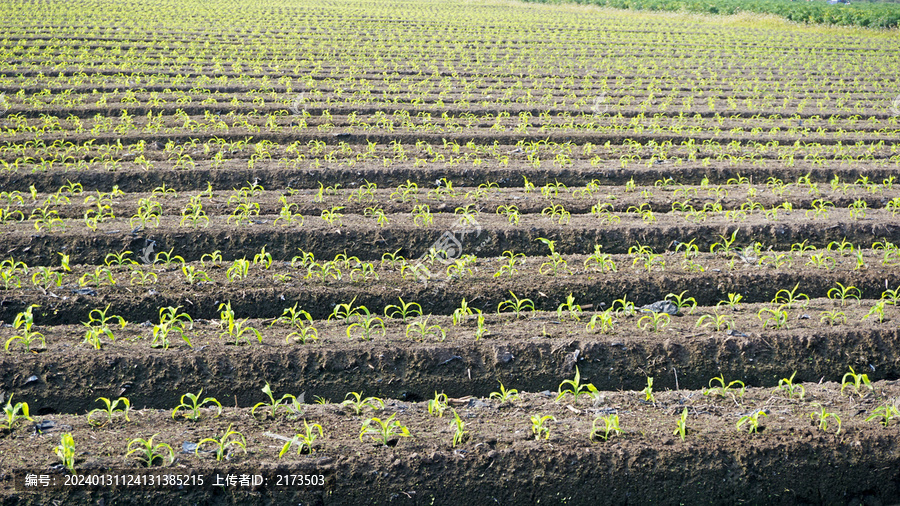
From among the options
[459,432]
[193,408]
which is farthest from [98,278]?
[459,432]

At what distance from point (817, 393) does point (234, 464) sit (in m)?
2.72

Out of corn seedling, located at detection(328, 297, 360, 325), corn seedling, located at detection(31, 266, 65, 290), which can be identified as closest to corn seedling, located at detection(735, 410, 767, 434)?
corn seedling, located at detection(328, 297, 360, 325)

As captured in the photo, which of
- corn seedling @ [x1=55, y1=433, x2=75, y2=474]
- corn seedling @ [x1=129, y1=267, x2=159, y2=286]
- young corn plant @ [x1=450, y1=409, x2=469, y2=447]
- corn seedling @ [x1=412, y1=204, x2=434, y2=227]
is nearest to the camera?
corn seedling @ [x1=55, y1=433, x2=75, y2=474]

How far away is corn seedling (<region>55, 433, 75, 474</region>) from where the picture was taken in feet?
9.06

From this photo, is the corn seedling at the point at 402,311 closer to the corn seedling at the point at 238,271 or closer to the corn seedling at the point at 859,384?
the corn seedling at the point at 238,271

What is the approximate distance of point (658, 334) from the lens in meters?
3.95

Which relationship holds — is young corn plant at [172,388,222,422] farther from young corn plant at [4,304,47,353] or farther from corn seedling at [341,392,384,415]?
young corn plant at [4,304,47,353]

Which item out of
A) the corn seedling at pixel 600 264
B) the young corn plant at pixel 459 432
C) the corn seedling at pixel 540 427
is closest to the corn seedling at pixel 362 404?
the young corn plant at pixel 459 432

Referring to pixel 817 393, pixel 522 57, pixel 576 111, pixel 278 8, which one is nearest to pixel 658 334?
pixel 817 393

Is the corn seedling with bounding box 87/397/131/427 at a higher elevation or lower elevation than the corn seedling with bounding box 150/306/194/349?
lower

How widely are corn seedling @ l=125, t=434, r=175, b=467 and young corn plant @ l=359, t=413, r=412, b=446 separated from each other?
0.78 meters

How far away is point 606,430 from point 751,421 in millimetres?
649

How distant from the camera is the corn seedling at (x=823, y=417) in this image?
3162 mm

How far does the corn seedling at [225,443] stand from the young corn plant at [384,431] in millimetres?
490
